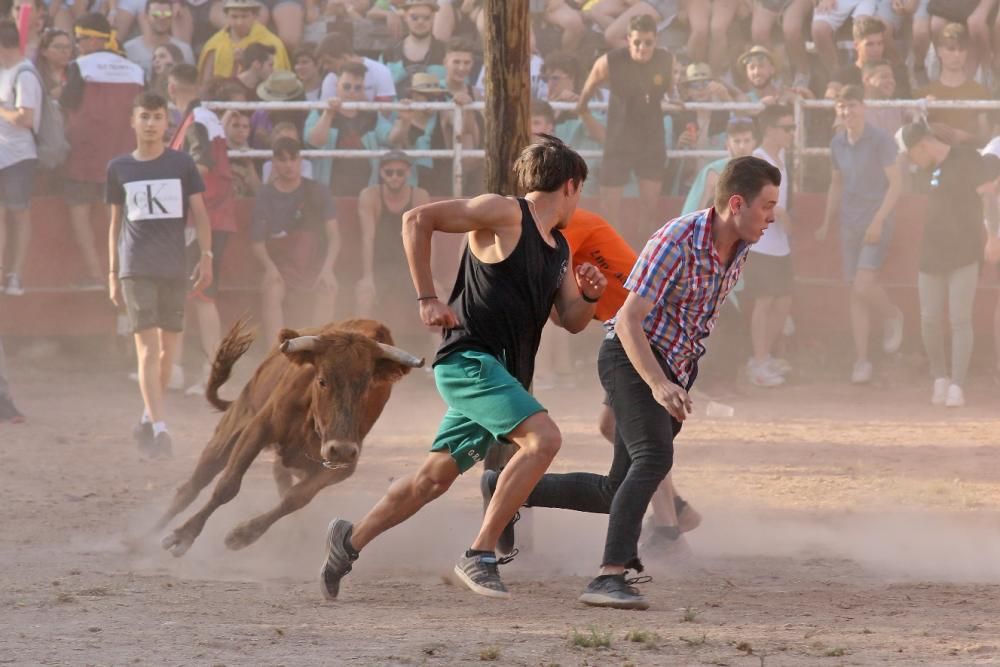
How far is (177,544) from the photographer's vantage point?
6973 mm

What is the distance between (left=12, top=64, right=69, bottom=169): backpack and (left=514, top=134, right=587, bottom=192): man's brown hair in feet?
25.6

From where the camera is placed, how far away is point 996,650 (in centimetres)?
482

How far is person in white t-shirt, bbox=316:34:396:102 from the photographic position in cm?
A: 1284

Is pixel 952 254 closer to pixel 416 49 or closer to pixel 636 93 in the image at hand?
pixel 636 93

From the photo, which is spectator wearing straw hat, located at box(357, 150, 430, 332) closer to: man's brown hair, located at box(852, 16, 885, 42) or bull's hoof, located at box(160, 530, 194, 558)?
man's brown hair, located at box(852, 16, 885, 42)

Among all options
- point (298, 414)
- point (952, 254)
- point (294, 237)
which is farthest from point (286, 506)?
point (952, 254)

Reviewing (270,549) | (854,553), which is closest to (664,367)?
(854,553)

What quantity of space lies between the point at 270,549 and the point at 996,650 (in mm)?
3661

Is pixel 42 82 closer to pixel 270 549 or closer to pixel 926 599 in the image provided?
pixel 270 549

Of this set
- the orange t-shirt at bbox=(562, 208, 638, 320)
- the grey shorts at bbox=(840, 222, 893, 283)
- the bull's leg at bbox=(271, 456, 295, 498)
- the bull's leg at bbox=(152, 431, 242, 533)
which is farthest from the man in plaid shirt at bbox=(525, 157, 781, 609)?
the grey shorts at bbox=(840, 222, 893, 283)

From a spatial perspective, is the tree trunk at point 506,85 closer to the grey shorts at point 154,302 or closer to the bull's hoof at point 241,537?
the bull's hoof at point 241,537

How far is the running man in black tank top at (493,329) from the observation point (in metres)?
5.35

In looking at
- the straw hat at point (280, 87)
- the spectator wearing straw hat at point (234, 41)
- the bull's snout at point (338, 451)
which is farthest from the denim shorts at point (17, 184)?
the bull's snout at point (338, 451)

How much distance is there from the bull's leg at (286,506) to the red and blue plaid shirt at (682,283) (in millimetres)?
2024
